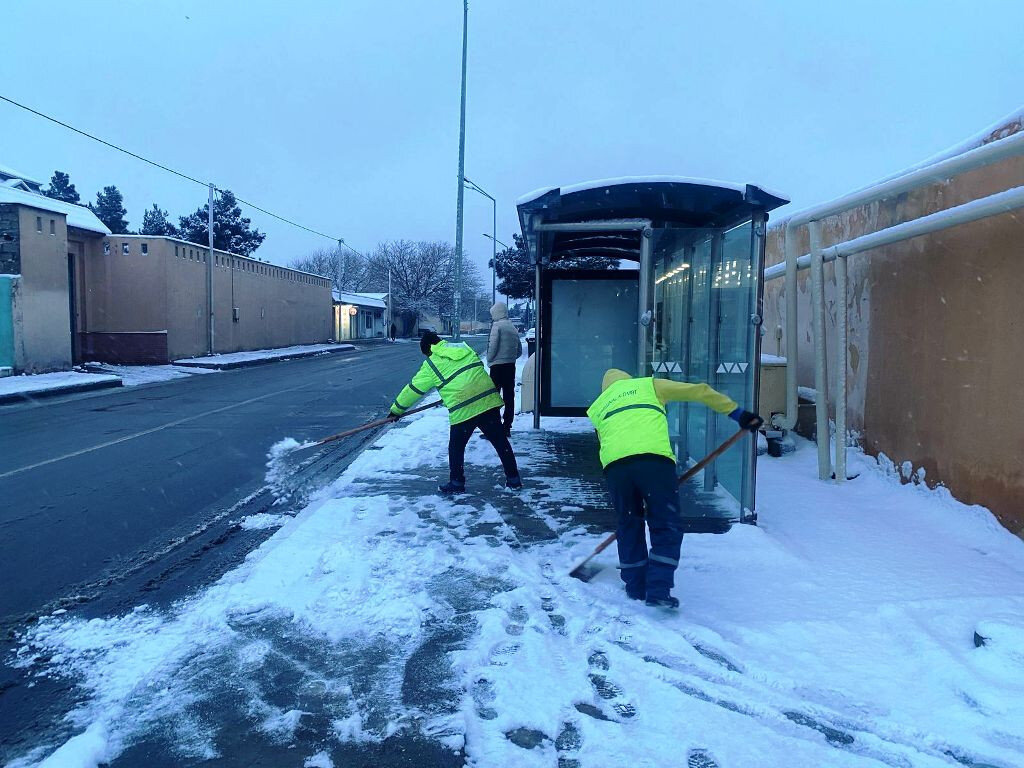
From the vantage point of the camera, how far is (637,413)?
4410 mm

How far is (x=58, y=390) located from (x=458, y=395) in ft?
46.7

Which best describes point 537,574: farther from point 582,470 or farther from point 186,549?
point 582,470

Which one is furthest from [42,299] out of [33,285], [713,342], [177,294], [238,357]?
[713,342]

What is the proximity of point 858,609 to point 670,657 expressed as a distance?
1254 mm

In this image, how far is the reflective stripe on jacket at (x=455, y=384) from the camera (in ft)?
22.7

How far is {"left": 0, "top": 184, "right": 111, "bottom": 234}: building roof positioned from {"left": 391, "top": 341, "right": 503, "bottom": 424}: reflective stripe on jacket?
54.5ft

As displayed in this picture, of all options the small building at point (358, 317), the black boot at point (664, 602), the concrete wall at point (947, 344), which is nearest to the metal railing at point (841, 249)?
the concrete wall at point (947, 344)

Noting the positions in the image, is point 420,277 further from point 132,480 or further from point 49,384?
point 132,480

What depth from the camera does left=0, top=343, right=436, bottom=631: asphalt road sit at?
511cm

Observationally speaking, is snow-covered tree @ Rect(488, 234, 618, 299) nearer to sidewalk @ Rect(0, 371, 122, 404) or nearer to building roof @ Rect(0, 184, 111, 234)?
building roof @ Rect(0, 184, 111, 234)

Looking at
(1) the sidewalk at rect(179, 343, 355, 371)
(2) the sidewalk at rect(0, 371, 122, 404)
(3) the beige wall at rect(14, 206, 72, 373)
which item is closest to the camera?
(2) the sidewalk at rect(0, 371, 122, 404)

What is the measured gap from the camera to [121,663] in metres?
3.78

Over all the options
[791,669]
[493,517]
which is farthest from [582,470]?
[791,669]

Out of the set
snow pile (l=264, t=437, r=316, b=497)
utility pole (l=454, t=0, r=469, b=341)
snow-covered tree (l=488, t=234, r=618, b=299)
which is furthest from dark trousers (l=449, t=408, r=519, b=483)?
snow-covered tree (l=488, t=234, r=618, b=299)
